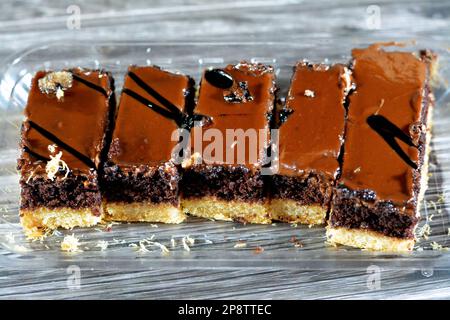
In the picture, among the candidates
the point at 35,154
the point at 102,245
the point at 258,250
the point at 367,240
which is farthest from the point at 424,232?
the point at 35,154

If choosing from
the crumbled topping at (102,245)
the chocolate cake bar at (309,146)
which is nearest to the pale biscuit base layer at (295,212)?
the chocolate cake bar at (309,146)

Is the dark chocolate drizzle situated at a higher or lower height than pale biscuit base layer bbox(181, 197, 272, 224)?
higher

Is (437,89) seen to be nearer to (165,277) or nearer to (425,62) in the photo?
(425,62)

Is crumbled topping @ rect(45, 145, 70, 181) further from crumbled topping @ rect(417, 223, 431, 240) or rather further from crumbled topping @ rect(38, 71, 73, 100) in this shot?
crumbled topping @ rect(417, 223, 431, 240)

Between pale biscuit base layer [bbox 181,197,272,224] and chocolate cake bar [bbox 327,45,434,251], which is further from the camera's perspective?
pale biscuit base layer [bbox 181,197,272,224]

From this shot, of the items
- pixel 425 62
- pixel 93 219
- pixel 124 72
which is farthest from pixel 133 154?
pixel 425 62

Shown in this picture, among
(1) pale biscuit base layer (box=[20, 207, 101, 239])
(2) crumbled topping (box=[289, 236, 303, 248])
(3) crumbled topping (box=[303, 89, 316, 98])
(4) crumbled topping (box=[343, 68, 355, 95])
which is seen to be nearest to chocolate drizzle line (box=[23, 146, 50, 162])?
(1) pale biscuit base layer (box=[20, 207, 101, 239])

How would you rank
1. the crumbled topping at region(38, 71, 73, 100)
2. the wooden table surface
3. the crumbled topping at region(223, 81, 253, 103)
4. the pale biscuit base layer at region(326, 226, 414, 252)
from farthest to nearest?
the wooden table surface < the crumbled topping at region(38, 71, 73, 100) < the crumbled topping at region(223, 81, 253, 103) < the pale biscuit base layer at region(326, 226, 414, 252)
